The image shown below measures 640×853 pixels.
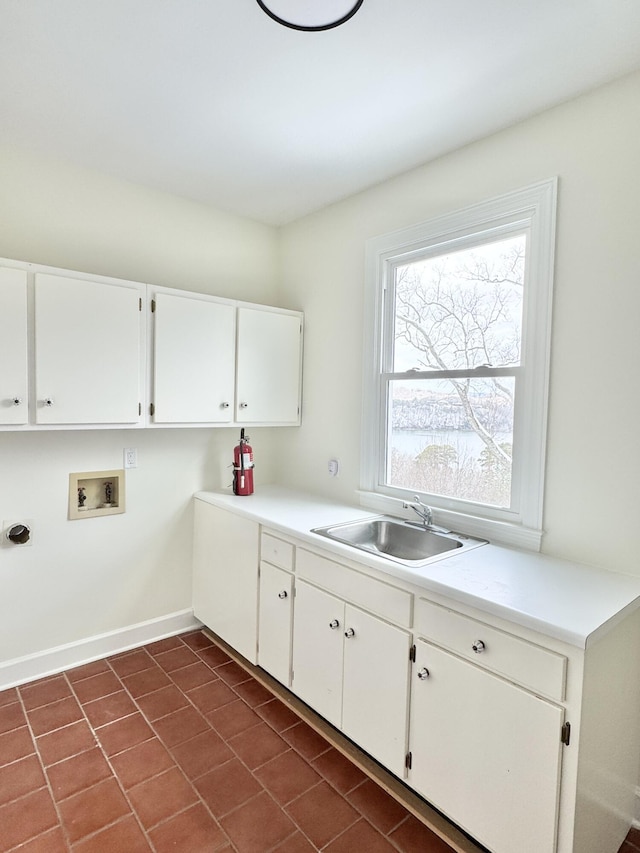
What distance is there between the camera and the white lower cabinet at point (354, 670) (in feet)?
5.59

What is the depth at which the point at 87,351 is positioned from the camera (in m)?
2.20

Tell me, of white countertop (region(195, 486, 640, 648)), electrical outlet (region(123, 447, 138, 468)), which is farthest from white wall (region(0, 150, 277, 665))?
white countertop (region(195, 486, 640, 648))

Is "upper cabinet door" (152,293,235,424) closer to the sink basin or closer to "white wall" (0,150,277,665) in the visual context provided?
"white wall" (0,150,277,665)

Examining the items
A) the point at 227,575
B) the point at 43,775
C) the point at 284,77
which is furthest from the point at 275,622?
the point at 284,77

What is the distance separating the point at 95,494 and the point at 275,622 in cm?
120

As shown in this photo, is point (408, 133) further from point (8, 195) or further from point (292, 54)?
point (8, 195)

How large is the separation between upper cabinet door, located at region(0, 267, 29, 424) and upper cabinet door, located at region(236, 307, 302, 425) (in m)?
1.06

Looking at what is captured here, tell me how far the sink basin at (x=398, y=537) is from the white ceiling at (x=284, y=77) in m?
1.76

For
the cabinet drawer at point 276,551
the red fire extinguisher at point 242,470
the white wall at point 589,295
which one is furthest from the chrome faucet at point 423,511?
the red fire extinguisher at point 242,470

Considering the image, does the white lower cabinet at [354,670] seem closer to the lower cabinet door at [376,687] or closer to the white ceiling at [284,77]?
the lower cabinet door at [376,687]

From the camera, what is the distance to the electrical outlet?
2.65 m

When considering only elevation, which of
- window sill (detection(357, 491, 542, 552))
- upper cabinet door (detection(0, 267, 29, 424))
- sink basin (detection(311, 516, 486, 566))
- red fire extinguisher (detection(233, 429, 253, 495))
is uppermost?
upper cabinet door (detection(0, 267, 29, 424))

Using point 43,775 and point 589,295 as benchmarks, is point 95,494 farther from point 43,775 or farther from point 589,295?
point 589,295

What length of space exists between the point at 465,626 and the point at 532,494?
70 cm
